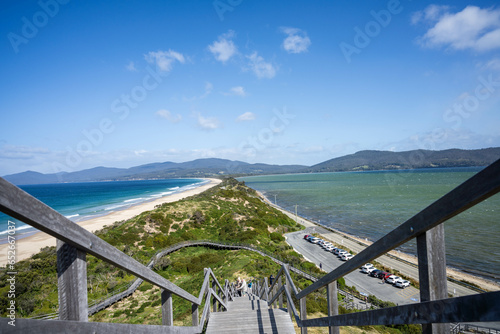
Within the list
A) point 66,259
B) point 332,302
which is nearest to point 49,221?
point 66,259

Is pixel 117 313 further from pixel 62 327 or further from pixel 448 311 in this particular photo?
pixel 448 311

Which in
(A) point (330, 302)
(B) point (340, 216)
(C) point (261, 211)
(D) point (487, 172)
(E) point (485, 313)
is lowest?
(B) point (340, 216)

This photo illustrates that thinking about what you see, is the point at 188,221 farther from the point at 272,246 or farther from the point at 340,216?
the point at 340,216

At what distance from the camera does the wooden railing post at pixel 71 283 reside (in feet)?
3.60

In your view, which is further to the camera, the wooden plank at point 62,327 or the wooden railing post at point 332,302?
the wooden railing post at point 332,302

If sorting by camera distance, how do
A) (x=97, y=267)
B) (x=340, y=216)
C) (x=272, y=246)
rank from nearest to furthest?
1. (x=97, y=267)
2. (x=272, y=246)
3. (x=340, y=216)

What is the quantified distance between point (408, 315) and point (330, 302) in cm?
142

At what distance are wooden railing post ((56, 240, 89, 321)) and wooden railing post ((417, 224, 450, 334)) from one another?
1.59 metres

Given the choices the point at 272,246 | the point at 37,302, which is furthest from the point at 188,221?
the point at 37,302

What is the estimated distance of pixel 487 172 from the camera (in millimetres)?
857

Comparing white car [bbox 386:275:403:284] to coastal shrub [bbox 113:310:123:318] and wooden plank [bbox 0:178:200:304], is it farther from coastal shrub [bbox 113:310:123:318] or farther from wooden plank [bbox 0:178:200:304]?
wooden plank [bbox 0:178:200:304]

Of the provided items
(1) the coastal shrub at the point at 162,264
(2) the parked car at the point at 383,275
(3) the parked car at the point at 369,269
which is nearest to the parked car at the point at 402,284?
(2) the parked car at the point at 383,275

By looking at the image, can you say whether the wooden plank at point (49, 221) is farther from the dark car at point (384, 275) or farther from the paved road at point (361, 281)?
the dark car at point (384, 275)

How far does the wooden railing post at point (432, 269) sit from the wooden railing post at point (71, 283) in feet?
5.22
